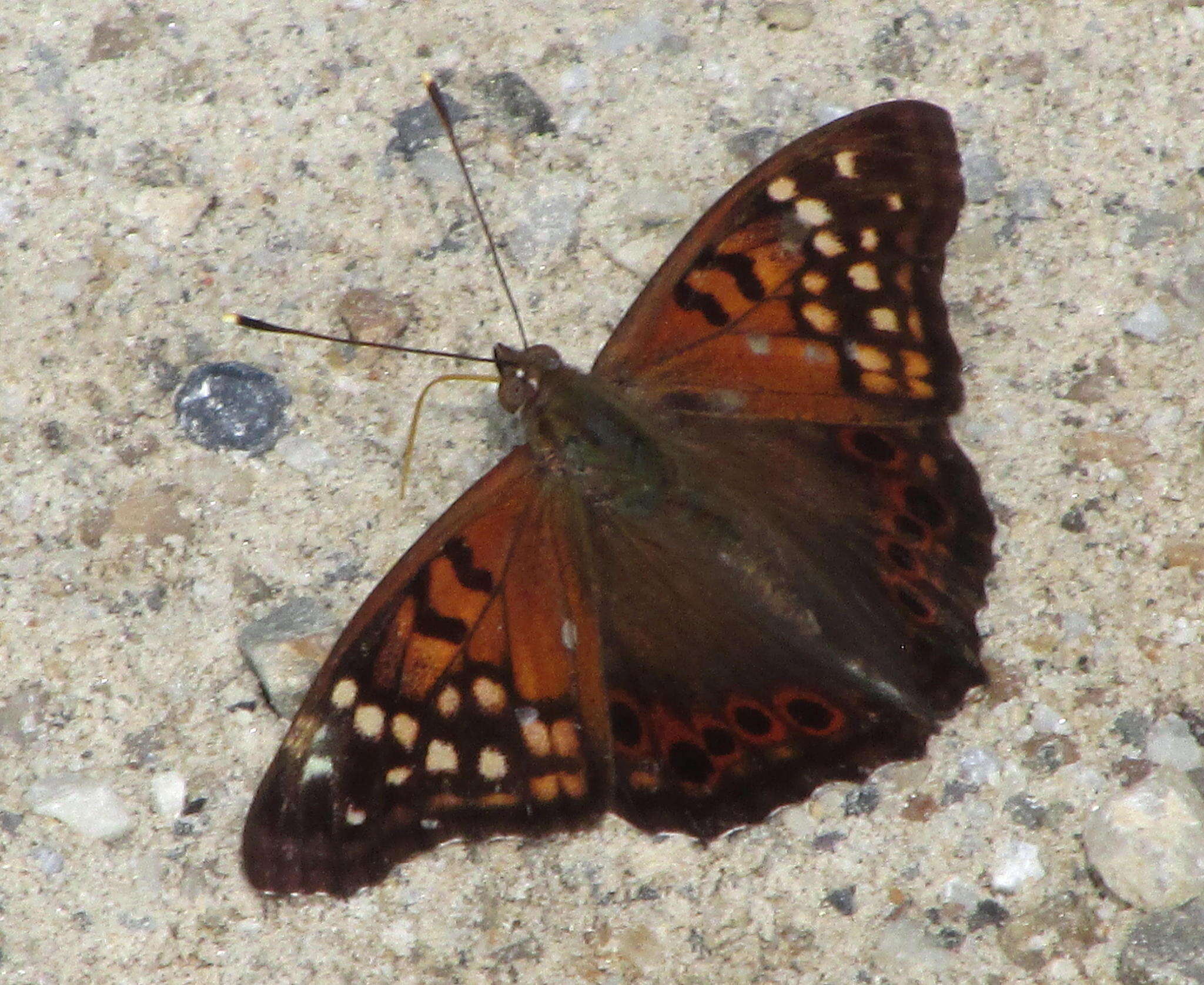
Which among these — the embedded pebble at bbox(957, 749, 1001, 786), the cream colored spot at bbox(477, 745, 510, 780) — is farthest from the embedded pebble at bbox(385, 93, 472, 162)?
the embedded pebble at bbox(957, 749, 1001, 786)

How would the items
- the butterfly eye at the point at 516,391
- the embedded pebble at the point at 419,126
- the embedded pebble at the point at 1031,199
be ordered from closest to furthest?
the butterfly eye at the point at 516,391, the embedded pebble at the point at 1031,199, the embedded pebble at the point at 419,126

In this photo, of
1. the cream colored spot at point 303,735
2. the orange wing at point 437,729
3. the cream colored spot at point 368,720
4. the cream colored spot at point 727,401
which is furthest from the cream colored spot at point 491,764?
the cream colored spot at point 727,401

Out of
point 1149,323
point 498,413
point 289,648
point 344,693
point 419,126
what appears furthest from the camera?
point 419,126

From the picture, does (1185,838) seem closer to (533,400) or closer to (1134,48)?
(533,400)

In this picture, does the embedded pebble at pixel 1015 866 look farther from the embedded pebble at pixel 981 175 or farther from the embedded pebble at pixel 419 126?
the embedded pebble at pixel 419 126

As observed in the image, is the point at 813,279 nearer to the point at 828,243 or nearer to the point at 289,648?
the point at 828,243

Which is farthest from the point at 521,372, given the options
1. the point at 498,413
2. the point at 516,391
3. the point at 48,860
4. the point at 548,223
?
the point at 48,860
